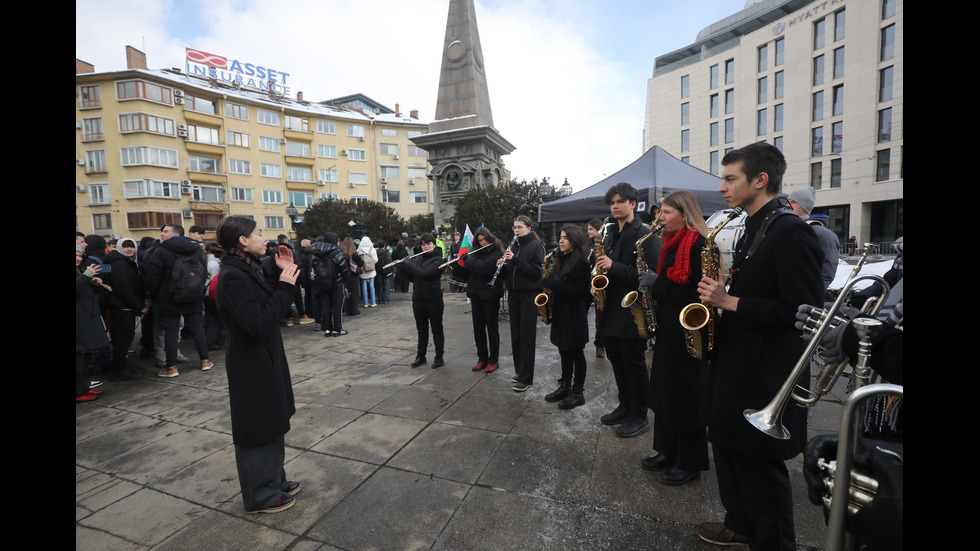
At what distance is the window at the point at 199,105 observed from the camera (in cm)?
3522

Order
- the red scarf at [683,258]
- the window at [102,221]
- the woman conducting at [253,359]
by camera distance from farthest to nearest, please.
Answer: the window at [102,221], the red scarf at [683,258], the woman conducting at [253,359]

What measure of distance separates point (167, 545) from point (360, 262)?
25.0ft

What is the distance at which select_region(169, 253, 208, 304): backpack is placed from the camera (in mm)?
5691

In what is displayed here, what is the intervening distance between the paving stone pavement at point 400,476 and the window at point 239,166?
130ft

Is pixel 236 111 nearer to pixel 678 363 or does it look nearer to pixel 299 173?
pixel 299 173

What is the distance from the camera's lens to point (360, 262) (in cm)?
976

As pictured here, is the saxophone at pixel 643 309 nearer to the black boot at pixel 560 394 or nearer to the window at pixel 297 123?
the black boot at pixel 560 394

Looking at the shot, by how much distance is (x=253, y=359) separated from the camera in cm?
265

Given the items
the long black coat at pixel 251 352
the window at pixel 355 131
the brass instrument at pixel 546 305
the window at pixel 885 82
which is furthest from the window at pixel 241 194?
the window at pixel 885 82

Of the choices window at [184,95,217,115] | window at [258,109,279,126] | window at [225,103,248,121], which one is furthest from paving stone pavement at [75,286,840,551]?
window at [258,109,279,126]

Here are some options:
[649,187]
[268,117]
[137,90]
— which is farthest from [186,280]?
[268,117]

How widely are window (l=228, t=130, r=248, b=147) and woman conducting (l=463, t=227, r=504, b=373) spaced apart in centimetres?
4112
